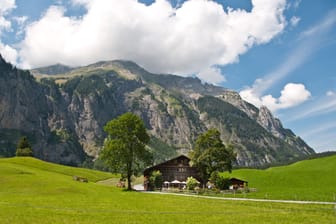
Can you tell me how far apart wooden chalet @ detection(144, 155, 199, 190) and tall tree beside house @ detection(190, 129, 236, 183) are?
1089 inches

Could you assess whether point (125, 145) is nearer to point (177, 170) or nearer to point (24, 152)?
point (177, 170)

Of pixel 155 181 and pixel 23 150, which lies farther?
pixel 23 150

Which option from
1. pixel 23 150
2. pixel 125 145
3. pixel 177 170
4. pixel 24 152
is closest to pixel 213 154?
pixel 125 145

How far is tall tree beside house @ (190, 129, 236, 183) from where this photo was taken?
322ft

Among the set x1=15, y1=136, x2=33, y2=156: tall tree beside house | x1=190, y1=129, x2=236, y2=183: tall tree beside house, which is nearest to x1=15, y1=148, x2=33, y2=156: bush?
x1=15, y1=136, x2=33, y2=156: tall tree beside house

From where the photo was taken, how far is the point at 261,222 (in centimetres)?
3219

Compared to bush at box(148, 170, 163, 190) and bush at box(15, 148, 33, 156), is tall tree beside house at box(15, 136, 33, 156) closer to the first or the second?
bush at box(15, 148, 33, 156)

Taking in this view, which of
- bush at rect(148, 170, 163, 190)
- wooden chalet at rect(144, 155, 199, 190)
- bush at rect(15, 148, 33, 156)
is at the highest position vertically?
bush at rect(15, 148, 33, 156)

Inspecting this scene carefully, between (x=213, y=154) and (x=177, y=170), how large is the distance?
3463cm

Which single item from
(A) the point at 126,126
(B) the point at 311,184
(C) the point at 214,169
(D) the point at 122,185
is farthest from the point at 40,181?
(B) the point at 311,184

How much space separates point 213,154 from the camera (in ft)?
323

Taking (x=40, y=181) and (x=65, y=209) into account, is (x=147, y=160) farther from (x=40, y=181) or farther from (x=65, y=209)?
(x=65, y=209)

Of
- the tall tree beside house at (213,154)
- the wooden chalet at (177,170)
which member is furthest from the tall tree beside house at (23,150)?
the tall tree beside house at (213,154)

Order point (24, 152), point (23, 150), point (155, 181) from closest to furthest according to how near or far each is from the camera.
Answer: point (155, 181), point (24, 152), point (23, 150)
